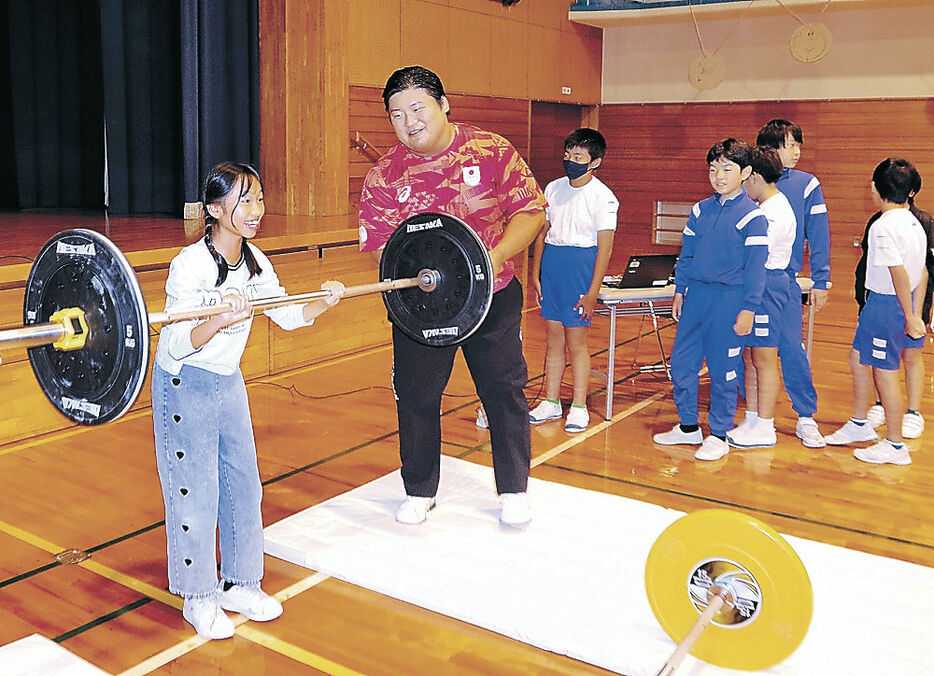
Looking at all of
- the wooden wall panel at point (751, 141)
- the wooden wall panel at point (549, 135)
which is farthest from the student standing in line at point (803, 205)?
the wooden wall panel at point (549, 135)

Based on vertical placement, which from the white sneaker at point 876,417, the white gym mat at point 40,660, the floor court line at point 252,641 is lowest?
the floor court line at point 252,641

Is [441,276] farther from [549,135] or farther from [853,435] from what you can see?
[549,135]

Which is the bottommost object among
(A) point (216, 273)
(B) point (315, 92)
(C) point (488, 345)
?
(C) point (488, 345)

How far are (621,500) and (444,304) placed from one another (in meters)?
1.09

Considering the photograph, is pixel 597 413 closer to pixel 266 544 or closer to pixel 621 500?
pixel 621 500

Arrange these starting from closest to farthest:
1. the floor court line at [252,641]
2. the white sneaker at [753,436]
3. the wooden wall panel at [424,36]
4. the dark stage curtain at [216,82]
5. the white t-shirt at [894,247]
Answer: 1. the floor court line at [252,641]
2. the white t-shirt at [894,247]
3. the white sneaker at [753,436]
4. the dark stage curtain at [216,82]
5. the wooden wall panel at [424,36]

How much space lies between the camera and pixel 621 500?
3285mm

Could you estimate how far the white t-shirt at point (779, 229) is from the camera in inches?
154

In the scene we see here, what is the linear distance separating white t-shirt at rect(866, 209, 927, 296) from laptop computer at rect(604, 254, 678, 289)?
1219 mm

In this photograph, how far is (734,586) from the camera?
2121 mm

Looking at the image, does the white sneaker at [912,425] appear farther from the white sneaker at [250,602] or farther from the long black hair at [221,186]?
the long black hair at [221,186]

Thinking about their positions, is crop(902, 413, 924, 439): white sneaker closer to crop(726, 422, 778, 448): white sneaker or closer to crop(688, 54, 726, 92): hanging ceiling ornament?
crop(726, 422, 778, 448): white sneaker

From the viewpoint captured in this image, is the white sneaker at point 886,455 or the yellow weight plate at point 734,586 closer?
the yellow weight plate at point 734,586

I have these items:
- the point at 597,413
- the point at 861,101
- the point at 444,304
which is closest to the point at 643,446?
the point at 597,413
